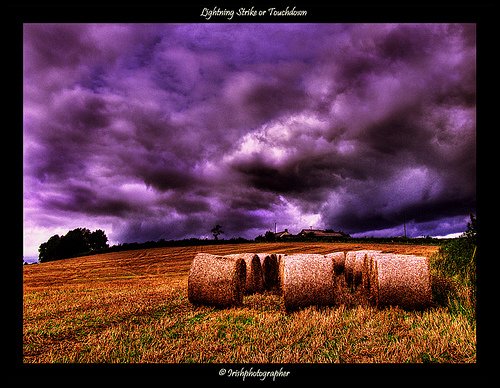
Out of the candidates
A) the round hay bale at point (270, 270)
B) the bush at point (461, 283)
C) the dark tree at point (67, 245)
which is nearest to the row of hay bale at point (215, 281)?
the round hay bale at point (270, 270)

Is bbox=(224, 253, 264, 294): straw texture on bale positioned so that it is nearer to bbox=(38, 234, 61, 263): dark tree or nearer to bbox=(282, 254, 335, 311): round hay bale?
bbox=(282, 254, 335, 311): round hay bale

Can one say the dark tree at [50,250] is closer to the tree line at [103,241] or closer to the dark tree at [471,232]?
the tree line at [103,241]

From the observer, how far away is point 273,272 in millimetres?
11789

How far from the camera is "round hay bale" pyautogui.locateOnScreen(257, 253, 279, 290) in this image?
11.4 m

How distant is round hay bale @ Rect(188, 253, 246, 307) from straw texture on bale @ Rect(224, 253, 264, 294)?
2.18m

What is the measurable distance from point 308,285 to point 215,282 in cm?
227

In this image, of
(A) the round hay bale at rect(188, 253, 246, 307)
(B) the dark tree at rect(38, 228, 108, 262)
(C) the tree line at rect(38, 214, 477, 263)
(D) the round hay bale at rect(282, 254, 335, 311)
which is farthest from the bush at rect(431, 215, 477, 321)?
(B) the dark tree at rect(38, 228, 108, 262)

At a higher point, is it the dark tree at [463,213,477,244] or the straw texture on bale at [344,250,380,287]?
the dark tree at [463,213,477,244]

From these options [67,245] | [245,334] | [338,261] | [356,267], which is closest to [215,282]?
[245,334]
